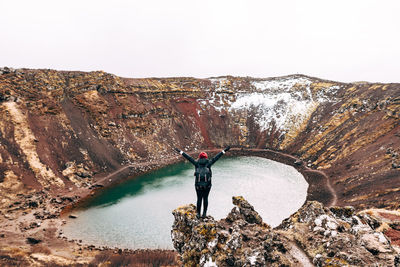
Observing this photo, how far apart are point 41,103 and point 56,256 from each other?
45520 mm

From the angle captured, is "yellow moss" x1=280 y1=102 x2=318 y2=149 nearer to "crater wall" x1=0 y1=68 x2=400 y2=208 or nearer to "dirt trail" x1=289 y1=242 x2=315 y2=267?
"crater wall" x1=0 y1=68 x2=400 y2=208

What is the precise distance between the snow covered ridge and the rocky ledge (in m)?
68.1

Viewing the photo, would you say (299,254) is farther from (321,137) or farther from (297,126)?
(297,126)

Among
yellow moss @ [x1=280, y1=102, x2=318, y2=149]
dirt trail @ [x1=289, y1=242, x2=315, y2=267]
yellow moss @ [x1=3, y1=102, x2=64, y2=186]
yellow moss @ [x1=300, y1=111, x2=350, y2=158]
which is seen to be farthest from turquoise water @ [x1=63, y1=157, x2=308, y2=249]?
dirt trail @ [x1=289, y1=242, x2=315, y2=267]

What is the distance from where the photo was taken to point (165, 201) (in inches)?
1610

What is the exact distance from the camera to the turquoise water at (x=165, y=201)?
31469 mm

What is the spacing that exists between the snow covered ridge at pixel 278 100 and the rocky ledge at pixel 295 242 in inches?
2679

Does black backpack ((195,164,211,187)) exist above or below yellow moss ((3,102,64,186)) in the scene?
above

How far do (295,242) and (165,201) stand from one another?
33.6 metres

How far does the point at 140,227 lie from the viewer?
1291 inches

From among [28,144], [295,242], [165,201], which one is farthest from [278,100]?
[295,242]

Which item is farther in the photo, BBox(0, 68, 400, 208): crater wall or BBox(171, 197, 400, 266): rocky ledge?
BBox(0, 68, 400, 208): crater wall

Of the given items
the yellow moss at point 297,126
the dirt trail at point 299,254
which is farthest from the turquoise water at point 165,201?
the dirt trail at point 299,254

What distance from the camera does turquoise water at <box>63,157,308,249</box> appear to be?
3147 centimetres
